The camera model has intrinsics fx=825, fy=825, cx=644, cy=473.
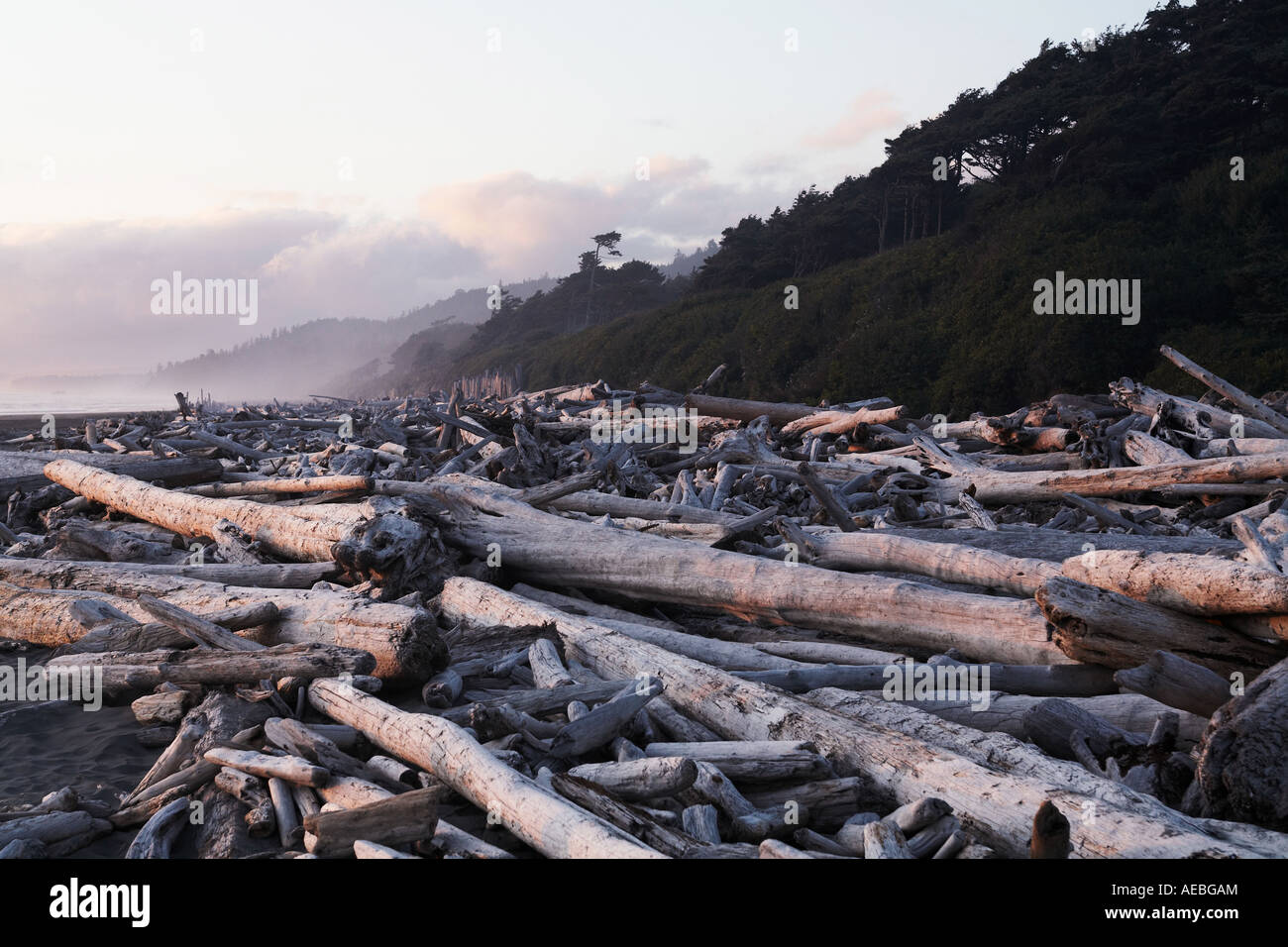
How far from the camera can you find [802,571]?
527 cm

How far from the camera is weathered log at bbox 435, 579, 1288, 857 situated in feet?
8.41

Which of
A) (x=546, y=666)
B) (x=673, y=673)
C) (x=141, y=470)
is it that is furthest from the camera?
(x=141, y=470)

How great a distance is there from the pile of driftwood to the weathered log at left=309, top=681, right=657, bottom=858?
0.04 ft

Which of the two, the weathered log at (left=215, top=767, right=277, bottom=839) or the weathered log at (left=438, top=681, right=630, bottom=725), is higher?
the weathered log at (left=438, top=681, right=630, bottom=725)

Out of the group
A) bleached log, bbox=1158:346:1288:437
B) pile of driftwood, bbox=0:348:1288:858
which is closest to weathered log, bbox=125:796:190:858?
pile of driftwood, bbox=0:348:1288:858

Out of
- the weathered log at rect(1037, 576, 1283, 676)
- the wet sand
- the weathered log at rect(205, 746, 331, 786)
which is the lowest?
the wet sand

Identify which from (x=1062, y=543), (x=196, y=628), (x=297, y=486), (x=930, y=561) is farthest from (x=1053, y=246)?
(x=196, y=628)

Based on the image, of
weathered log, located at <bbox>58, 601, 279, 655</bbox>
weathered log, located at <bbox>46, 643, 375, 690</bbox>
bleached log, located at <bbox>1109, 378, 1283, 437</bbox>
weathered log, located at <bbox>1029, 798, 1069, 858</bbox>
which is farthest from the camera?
bleached log, located at <bbox>1109, 378, 1283, 437</bbox>

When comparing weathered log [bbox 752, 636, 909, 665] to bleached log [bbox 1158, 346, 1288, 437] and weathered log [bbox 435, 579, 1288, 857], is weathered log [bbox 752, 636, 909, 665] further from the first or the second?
bleached log [bbox 1158, 346, 1288, 437]

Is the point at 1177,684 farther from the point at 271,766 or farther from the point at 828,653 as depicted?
the point at 271,766

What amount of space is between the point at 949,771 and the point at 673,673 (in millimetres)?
1488

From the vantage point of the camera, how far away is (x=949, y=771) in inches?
120

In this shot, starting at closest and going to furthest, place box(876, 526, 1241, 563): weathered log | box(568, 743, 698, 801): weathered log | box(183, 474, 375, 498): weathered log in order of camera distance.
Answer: box(568, 743, 698, 801): weathered log
box(876, 526, 1241, 563): weathered log
box(183, 474, 375, 498): weathered log
